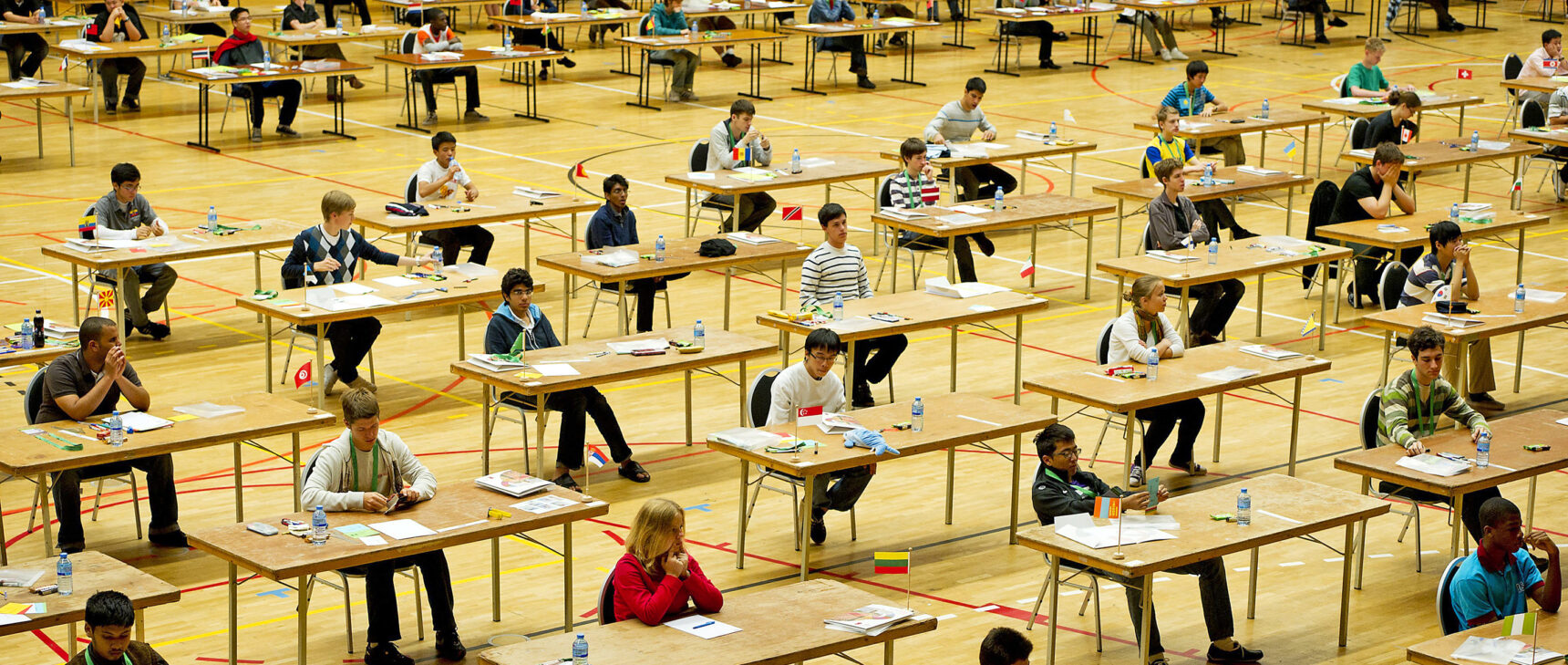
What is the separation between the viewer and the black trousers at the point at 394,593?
8.59m

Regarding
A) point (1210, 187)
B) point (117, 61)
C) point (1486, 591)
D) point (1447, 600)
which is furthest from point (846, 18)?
point (1486, 591)

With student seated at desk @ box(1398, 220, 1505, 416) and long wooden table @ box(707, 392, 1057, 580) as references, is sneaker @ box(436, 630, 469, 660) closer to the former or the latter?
long wooden table @ box(707, 392, 1057, 580)

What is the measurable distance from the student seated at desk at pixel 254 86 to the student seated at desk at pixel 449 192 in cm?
740

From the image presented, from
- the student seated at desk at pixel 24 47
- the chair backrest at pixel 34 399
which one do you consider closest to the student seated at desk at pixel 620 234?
the chair backrest at pixel 34 399

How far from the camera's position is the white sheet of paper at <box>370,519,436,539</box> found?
8281mm

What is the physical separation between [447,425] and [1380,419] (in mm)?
5898

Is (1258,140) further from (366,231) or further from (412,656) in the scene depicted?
(412,656)

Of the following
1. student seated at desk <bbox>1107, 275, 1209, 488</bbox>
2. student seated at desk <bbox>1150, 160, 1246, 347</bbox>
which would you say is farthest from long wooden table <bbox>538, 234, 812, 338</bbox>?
student seated at desk <bbox>1107, 275, 1209, 488</bbox>

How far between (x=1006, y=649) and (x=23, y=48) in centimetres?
2127

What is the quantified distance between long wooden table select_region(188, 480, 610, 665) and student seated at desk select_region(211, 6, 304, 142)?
14134 millimetres

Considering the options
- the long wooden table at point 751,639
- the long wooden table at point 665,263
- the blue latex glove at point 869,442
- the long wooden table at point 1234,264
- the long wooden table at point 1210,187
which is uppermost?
the long wooden table at point 1210,187

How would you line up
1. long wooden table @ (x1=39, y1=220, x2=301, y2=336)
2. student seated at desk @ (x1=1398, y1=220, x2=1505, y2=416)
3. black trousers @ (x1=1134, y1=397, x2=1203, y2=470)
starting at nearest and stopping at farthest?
black trousers @ (x1=1134, y1=397, x2=1203, y2=470) → student seated at desk @ (x1=1398, y1=220, x2=1505, y2=416) → long wooden table @ (x1=39, y1=220, x2=301, y2=336)

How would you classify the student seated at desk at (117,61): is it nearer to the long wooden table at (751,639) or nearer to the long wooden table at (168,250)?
the long wooden table at (168,250)

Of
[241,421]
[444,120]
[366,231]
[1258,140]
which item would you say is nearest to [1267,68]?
[1258,140]
